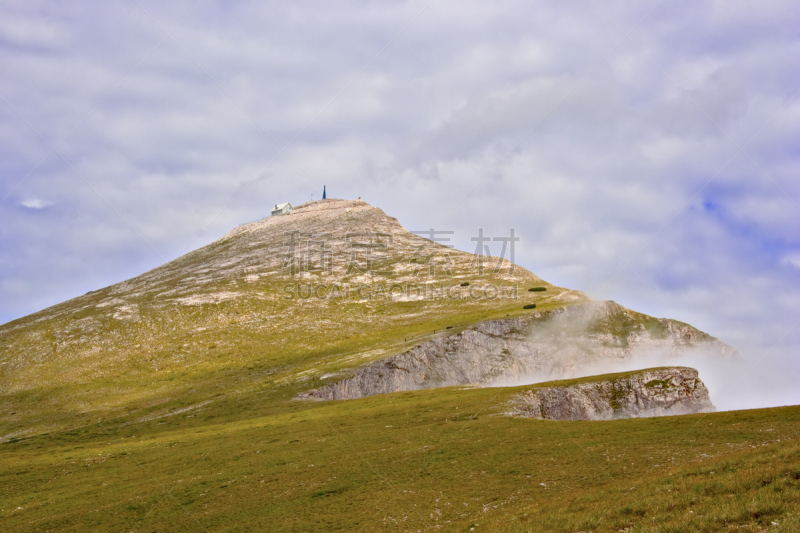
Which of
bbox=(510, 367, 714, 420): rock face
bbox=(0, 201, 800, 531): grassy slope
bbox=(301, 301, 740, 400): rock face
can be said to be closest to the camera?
bbox=(0, 201, 800, 531): grassy slope

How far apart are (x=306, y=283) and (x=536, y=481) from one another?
129973 millimetres

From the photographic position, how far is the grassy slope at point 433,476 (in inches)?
1042

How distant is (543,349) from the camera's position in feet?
333

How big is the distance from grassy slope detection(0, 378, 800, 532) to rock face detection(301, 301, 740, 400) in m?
23.9

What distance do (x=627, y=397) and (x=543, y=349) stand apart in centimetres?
3453

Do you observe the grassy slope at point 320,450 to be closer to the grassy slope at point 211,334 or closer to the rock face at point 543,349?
the grassy slope at point 211,334

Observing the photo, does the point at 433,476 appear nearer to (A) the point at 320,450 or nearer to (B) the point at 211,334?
(A) the point at 320,450

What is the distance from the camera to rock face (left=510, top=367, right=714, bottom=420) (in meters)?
65.4

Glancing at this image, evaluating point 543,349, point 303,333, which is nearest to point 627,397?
point 543,349

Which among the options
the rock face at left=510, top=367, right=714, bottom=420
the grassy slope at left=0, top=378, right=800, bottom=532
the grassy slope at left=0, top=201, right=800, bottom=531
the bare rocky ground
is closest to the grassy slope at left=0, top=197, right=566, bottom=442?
the bare rocky ground

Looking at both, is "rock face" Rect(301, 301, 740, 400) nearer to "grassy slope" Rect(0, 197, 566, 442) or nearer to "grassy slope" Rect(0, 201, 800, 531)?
"grassy slope" Rect(0, 201, 800, 531)

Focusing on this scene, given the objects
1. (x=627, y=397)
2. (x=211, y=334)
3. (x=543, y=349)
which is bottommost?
(x=627, y=397)

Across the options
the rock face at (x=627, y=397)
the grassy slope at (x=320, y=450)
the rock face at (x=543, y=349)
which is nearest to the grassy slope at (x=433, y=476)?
the grassy slope at (x=320, y=450)

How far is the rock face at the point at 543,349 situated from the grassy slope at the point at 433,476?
2389 cm
